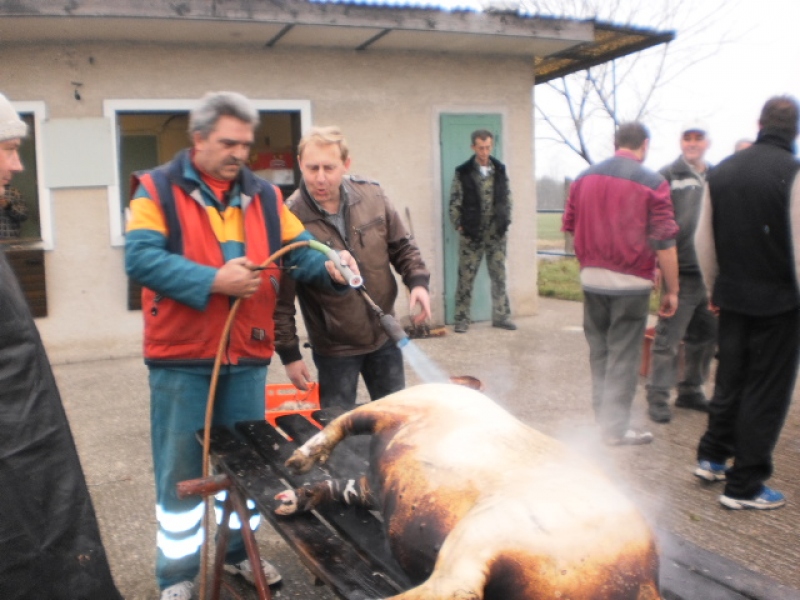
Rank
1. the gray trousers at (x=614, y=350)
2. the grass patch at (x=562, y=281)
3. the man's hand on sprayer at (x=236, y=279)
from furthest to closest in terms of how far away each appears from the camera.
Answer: the grass patch at (x=562, y=281) → the gray trousers at (x=614, y=350) → the man's hand on sprayer at (x=236, y=279)

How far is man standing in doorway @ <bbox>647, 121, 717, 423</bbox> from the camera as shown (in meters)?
5.48

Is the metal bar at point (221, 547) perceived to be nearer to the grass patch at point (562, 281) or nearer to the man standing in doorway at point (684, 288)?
the man standing in doorway at point (684, 288)

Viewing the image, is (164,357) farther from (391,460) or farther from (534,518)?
(534,518)

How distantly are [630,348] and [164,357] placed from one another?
3.11m

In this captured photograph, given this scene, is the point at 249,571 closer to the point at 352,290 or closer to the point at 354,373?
the point at 354,373

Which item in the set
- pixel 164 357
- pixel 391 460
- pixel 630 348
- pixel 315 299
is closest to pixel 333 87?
pixel 630 348

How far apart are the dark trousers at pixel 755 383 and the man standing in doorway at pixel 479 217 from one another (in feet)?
15.7

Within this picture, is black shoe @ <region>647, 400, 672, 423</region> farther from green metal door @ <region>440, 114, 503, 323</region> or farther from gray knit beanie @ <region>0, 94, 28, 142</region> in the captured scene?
gray knit beanie @ <region>0, 94, 28, 142</region>

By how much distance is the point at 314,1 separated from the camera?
7621 millimetres

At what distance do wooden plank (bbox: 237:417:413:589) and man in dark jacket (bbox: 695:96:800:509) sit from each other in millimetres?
2363

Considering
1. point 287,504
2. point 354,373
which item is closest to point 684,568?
point 287,504

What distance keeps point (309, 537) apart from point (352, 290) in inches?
57.6

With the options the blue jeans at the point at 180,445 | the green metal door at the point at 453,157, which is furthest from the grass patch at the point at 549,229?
the blue jeans at the point at 180,445

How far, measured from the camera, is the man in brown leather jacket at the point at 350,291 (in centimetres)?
350
